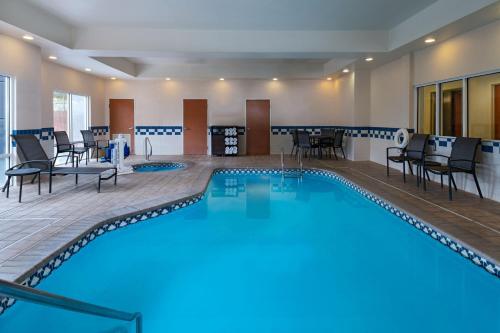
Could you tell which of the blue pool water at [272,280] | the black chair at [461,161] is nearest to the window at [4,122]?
the blue pool water at [272,280]

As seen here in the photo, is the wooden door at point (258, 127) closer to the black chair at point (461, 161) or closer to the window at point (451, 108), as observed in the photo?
the window at point (451, 108)

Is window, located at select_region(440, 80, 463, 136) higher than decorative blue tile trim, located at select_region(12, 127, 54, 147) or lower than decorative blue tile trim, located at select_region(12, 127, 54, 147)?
higher

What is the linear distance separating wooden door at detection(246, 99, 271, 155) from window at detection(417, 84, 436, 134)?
530cm

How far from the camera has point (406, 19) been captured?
22.1 ft

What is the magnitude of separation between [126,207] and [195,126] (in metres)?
7.62

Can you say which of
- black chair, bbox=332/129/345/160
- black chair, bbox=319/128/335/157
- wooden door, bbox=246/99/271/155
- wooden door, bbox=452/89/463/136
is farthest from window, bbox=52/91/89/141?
wooden door, bbox=452/89/463/136

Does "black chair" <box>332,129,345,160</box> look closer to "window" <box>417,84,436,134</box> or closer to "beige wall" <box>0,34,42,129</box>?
"window" <box>417,84,436,134</box>

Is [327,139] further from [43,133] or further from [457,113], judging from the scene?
[43,133]

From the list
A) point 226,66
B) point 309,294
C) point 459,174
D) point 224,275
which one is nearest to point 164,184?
point 224,275

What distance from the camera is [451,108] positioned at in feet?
22.2

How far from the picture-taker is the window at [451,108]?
649 cm

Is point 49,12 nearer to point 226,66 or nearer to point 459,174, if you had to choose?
point 226,66

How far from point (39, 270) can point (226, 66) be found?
913 centimetres

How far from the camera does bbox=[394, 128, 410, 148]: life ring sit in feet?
25.8
